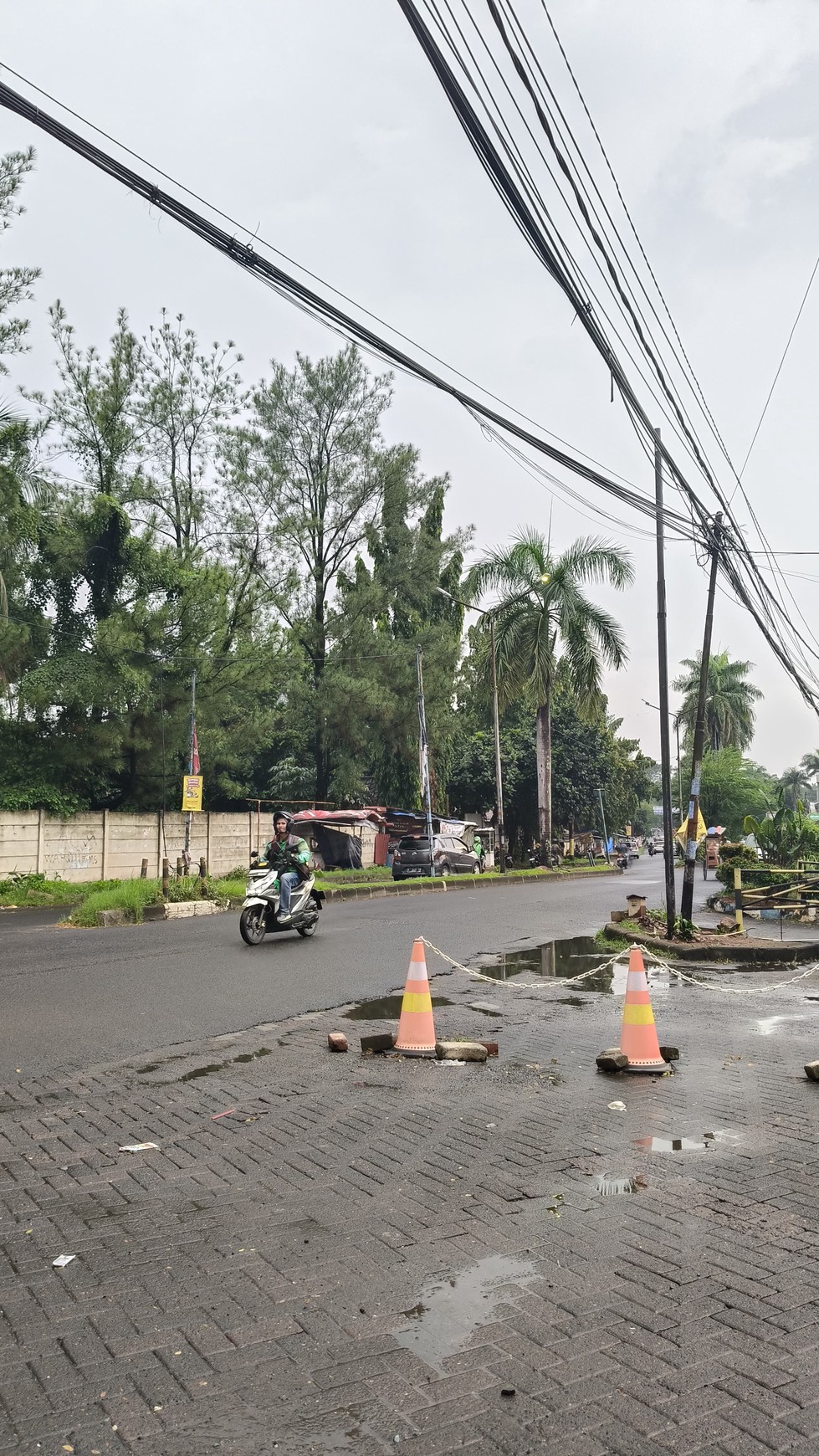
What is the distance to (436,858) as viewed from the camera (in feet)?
112

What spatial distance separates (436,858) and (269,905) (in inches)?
796

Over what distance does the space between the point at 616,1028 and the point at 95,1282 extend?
18.7ft

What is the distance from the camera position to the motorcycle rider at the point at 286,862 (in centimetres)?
1432

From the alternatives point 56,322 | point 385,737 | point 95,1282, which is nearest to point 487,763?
point 385,737

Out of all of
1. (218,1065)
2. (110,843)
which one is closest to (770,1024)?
(218,1065)

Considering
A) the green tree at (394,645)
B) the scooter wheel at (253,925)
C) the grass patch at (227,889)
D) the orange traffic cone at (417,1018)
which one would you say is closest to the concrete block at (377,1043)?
the orange traffic cone at (417,1018)

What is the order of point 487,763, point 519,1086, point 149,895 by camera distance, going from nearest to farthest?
point 519,1086 < point 149,895 < point 487,763

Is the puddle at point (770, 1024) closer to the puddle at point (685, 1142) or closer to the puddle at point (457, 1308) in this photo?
the puddle at point (685, 1142)

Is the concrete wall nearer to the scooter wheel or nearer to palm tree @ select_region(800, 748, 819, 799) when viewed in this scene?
the scooter wheel

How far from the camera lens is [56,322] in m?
33.2

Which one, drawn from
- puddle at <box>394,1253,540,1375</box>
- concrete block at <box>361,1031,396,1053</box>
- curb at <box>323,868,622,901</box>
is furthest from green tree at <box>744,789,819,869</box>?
puddle at <box>394,1253,540,1375</box>

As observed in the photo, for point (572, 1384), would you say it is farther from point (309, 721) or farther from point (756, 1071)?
point (309, 721)

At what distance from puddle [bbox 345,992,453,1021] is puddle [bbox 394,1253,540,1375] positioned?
5092mm

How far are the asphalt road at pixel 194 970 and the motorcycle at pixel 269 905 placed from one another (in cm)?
24
